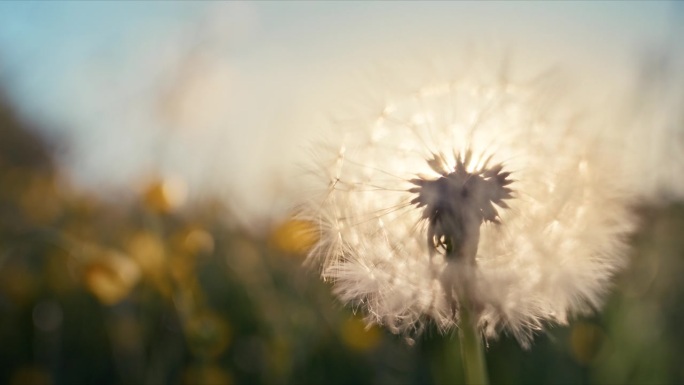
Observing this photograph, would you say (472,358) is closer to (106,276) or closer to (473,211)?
(473,211)

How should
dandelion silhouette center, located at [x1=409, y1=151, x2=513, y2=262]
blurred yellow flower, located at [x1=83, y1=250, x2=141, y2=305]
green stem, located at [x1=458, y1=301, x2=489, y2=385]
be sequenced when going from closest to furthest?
green stem, located at [x1=458, y1=301, x2=489, y2=385] → dandelion silhouette center, located at [x1=409, y1=151, x2=513, y2=262] → blurred yellow flower, located at [x1=83, y1=250, x2=141, y2=305]

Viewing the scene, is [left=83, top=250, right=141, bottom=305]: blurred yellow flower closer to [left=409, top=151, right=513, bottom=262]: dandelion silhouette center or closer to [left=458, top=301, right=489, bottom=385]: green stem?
[left=409, top=151, right=513, bottom=262]: dandelion silhouette center

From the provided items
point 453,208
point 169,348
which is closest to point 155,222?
point 169,348

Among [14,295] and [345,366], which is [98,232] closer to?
[14,295]

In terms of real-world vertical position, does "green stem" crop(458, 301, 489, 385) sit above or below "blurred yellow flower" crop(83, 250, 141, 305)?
above

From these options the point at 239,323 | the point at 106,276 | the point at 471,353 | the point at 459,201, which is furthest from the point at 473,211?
the point at 239,323

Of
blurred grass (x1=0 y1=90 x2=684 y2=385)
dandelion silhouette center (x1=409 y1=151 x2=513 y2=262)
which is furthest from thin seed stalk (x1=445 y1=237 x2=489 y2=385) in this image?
blurred grass (x1=0 y1=90 x2=684 y2=385)

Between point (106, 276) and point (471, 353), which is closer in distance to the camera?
point (471, 353)
